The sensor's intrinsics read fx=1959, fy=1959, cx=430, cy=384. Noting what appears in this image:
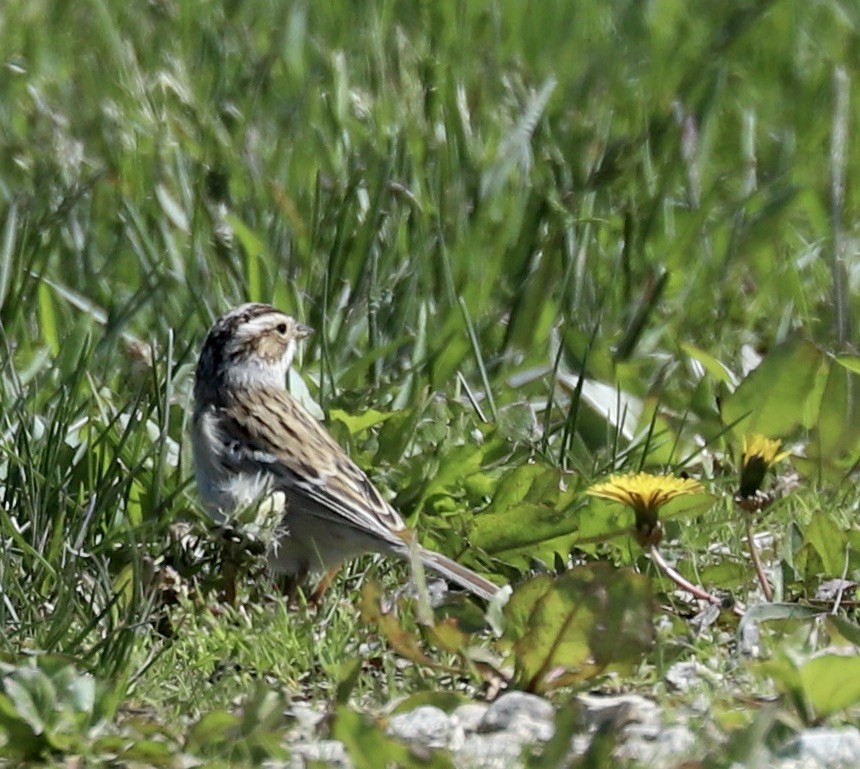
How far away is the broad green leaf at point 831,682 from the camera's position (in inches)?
136

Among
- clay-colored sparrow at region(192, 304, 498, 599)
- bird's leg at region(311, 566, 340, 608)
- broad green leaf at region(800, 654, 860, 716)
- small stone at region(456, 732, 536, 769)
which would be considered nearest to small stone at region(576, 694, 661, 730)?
small stone at region(456, 732, 536, 769)

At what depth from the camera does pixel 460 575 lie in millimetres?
4621

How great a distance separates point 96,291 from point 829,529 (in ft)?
9.25

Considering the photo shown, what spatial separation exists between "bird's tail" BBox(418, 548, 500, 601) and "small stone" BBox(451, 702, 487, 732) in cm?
76

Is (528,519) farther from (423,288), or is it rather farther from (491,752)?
(423,288)

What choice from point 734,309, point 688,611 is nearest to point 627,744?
point 688,611

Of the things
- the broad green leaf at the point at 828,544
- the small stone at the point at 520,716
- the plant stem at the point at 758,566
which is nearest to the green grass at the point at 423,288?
the broad green leaf at the point at 828,544

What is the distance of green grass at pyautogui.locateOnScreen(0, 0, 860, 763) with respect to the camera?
4285mm

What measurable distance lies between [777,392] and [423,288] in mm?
1351

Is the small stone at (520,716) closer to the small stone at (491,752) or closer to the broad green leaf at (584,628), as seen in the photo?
the small stone at (491,752)

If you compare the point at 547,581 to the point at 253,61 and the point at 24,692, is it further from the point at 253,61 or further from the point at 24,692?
the point at 253,61

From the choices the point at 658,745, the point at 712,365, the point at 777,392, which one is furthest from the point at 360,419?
the point at 658,745

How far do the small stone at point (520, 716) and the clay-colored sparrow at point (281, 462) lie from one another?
65cm

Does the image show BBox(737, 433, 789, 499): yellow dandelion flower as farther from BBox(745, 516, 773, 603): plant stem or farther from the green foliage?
the green foliage
